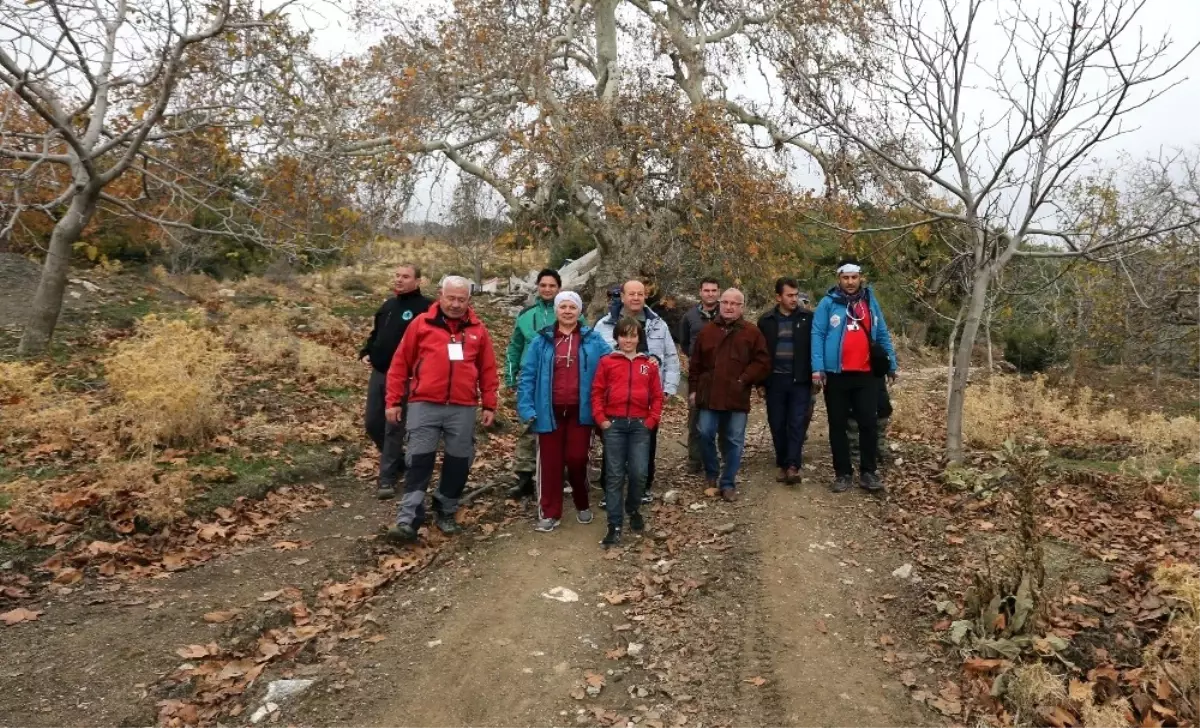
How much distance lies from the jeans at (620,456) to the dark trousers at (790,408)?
169 cm

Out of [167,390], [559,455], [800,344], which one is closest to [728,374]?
[800,344]

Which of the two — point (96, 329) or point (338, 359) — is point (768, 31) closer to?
point (338, 359)

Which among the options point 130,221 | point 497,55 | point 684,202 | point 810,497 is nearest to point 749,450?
point 810,497

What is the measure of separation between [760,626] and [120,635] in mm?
3778

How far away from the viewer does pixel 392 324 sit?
6562 mm

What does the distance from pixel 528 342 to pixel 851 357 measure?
2851 millimetres

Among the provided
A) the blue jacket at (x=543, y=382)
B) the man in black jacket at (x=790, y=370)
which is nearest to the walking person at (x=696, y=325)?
the man in black jacket at (x=790, y=370)

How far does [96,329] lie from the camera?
10602 millimetres

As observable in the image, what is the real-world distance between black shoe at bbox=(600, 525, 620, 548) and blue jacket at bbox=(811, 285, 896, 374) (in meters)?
2.36

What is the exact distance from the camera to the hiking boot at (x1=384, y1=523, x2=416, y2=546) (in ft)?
18.2

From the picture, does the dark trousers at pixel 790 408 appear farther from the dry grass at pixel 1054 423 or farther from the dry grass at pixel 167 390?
the dry grass at pixel 167 390

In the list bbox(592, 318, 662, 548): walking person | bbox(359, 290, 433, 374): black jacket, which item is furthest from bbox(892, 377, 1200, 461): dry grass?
bbox(359, 290, 433, 374): black jacket

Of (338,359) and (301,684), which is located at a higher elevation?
(338,359)

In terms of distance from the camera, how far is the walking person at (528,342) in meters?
6.31
